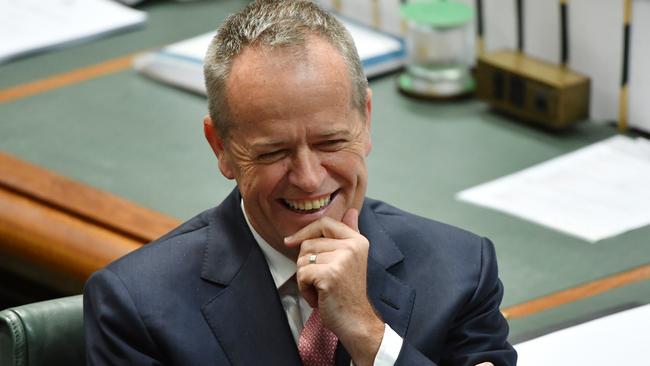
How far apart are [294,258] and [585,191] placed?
0.97 metres

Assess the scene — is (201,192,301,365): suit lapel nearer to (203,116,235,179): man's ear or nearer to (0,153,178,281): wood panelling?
(203,116,235,179): man's ear

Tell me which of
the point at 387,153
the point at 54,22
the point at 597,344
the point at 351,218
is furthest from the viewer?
the point at 54,22

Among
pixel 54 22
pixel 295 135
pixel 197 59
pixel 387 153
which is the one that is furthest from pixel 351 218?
pixel 54 22

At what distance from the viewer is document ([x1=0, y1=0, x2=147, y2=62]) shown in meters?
3.45

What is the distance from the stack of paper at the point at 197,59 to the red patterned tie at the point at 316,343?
4.60 ft

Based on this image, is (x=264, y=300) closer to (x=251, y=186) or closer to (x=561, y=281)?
(x=251, y=186)

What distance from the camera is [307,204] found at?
1.71 m

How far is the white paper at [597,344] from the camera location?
6.65 ft

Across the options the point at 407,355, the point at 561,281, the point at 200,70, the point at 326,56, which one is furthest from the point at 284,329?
the point at 200,70

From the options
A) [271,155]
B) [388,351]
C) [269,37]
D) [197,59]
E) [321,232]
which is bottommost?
[197,59]

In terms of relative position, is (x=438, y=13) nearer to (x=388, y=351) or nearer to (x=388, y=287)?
(x=388, y=287)

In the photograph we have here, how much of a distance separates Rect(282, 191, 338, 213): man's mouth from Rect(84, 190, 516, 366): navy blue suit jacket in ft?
0.40

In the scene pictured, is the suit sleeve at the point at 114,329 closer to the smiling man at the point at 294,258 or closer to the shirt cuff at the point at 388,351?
the smiling man at the point at 294,258

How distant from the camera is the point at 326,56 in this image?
1.66 m
